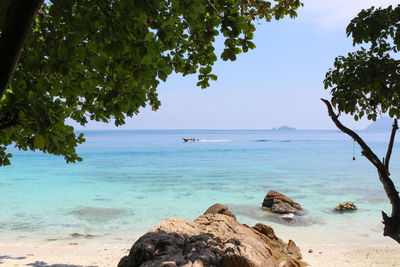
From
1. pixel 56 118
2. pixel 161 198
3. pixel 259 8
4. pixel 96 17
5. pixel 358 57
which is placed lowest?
pixel 161 198

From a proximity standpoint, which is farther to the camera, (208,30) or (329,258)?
(329,258)

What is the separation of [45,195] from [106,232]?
11.0 metres

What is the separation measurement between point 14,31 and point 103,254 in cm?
881

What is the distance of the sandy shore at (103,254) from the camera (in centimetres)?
866

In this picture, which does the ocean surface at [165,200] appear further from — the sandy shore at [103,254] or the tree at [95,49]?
the tree at [95,49]

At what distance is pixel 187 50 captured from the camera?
4.21 metres

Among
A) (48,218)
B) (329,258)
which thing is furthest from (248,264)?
(48,218)

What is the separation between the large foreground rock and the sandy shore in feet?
10.9

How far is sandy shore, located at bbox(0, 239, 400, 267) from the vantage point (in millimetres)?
8664

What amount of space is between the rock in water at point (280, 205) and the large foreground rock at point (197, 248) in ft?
28.1

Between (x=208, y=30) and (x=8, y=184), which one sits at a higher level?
(x=208, y=30)

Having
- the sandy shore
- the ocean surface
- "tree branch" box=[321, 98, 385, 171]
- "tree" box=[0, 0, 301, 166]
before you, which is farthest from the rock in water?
"tree" box=[0, 0, 301, 166]

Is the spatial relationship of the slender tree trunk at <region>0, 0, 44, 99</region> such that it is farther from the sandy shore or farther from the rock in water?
the rock in water

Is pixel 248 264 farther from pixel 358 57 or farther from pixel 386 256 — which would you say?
pixel 386 256
